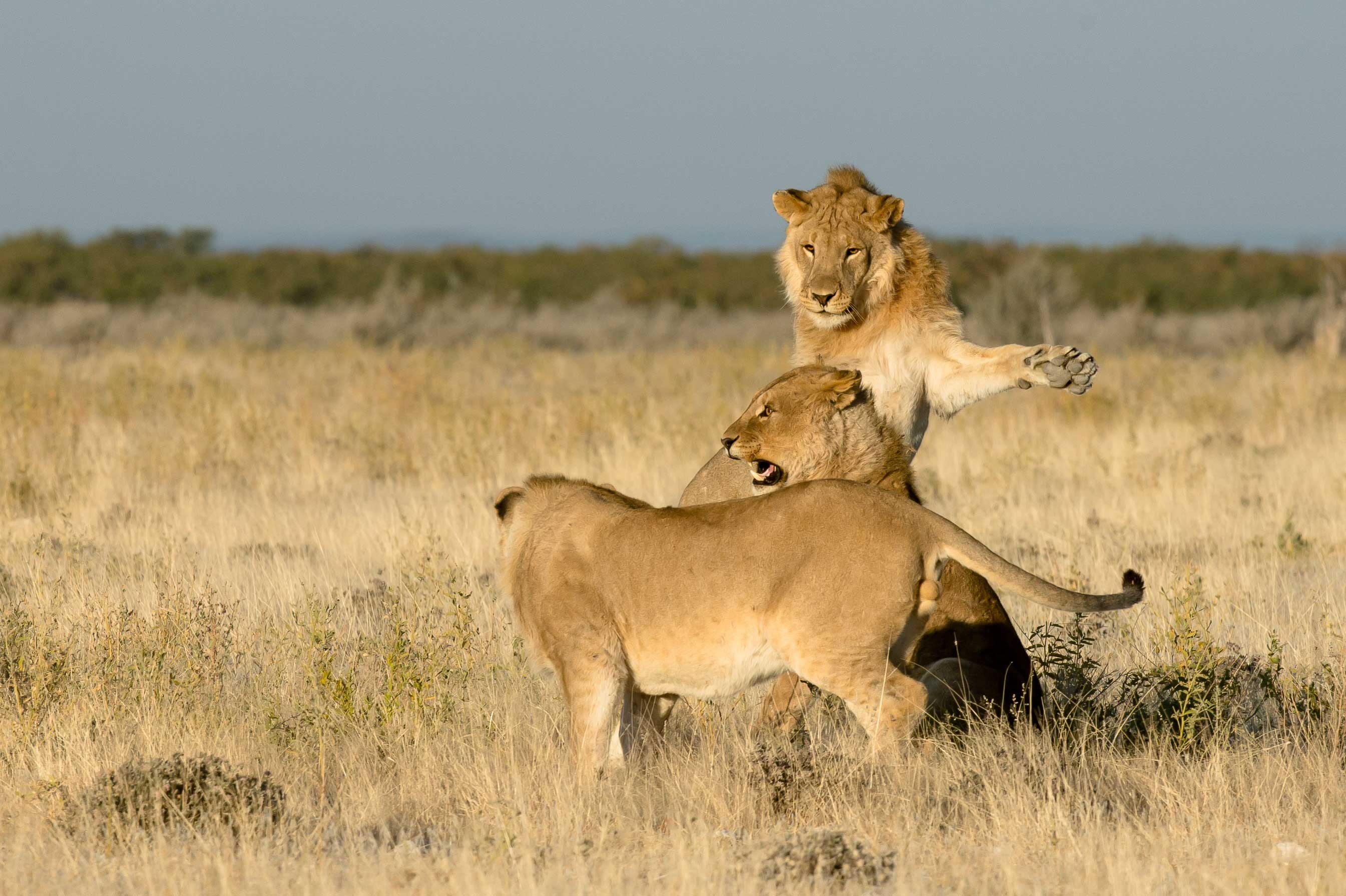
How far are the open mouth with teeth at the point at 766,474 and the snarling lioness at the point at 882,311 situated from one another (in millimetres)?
859

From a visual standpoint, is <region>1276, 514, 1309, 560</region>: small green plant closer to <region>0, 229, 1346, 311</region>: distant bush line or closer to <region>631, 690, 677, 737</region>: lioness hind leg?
<region>631, 690, 677, 737</region>: lioness hind leg

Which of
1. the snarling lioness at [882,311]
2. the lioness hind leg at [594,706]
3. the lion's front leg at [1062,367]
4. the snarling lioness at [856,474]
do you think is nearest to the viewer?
the lioness hind leg at [594,706]

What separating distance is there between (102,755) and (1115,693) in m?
3.69

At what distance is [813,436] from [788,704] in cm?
92

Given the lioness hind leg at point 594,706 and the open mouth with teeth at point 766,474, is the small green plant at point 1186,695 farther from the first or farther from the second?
the lioness hind leg at point 594,706

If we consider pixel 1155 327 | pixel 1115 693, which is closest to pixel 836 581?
pixel 1115 693

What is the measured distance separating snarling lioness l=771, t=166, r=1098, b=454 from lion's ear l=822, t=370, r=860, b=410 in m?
0.77

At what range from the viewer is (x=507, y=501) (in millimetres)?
5156

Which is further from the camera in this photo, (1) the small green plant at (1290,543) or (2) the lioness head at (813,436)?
(1) the small green plant at (1290,543)

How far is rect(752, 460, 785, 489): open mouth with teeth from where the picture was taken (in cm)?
542

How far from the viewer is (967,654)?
4.93 meters

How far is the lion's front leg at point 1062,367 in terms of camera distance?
577 cm

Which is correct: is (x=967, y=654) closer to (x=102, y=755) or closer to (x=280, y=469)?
(x=102, y=755)

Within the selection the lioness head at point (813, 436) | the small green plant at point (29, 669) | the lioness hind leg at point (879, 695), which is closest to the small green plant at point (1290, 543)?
the lioness head at point (813, 436)
